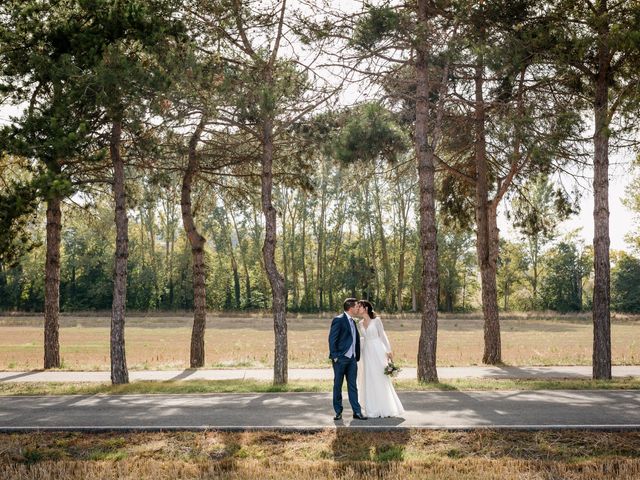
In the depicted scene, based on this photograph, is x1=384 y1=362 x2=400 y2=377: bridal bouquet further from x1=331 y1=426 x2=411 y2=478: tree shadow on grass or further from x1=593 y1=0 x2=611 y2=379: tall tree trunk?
x1=593 y1=0 x2=611 y2=379: tall tree trunk

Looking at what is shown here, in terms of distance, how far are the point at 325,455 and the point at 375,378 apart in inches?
91.7

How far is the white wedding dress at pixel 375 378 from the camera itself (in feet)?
34.0

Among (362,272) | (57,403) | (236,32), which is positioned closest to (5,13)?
(236,32)

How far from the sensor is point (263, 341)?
3638 cm

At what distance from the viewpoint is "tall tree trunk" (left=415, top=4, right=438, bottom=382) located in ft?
50.6

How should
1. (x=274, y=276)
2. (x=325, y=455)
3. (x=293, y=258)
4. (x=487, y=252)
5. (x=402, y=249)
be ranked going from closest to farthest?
(x=325, y=455) < (x=274, y=276) < (x=487, y=252) < (x=402, y=249) < (x=293, y=258)

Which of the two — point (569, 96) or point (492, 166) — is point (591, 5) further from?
point (492, 166)

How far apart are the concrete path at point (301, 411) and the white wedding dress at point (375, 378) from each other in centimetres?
23

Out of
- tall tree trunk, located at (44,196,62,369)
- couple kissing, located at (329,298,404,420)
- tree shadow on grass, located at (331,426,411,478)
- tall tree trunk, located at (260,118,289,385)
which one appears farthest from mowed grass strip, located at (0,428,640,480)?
tall tree trunk, located at (44,196,62,369)

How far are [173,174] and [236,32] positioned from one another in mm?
7205

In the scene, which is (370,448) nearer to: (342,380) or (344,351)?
(342,380)

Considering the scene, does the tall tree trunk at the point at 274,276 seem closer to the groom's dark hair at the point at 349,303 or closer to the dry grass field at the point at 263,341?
the groom's dark hair at the point at 349,303

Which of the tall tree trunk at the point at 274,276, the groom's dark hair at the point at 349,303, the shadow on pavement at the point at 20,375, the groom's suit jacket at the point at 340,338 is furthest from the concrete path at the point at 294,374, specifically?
the groom's dark hair at the point at 349,303

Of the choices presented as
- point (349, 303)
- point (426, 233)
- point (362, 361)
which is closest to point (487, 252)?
point (426, 233)
